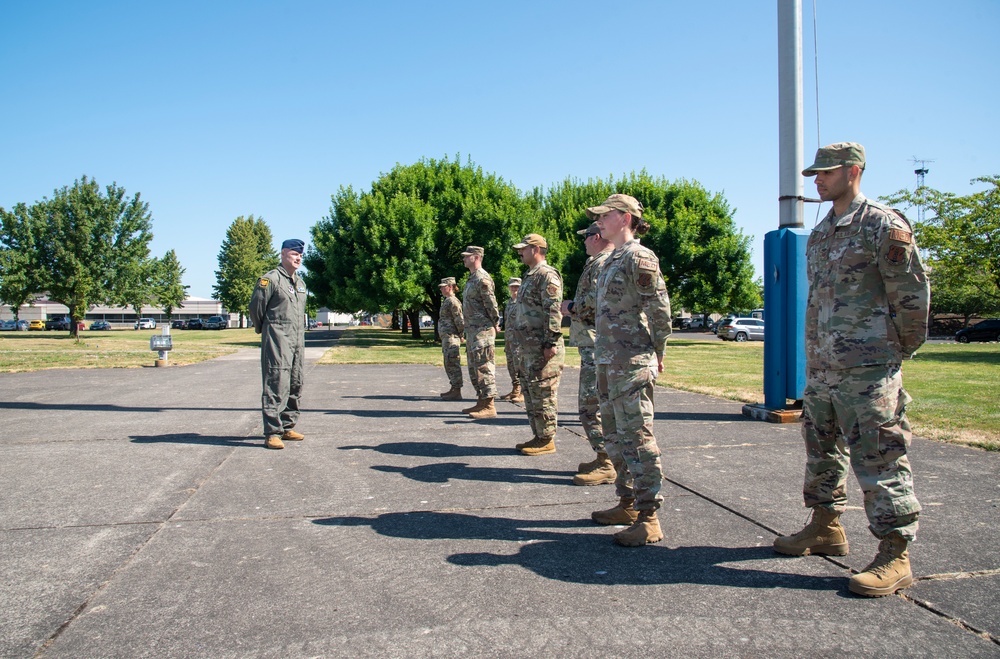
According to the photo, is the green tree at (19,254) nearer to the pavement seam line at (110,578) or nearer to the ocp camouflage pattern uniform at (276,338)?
the ocp camouflage pattern uniform at (276,338)

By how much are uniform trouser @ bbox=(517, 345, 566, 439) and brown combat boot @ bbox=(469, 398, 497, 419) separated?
2.42 m

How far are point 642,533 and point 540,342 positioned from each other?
262 centimetres

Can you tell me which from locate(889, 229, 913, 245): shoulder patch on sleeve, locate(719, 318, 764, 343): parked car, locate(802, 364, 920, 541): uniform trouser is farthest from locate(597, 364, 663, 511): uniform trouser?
locate(719, 318, 764, 343): parked car

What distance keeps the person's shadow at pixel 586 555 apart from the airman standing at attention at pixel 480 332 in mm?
4424

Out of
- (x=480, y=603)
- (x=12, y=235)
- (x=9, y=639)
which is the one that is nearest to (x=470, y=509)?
(x=480, y=603)

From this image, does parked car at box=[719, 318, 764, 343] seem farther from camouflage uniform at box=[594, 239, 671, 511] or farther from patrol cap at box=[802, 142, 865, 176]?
patrol cap at box=[802, 142, 865, 176]

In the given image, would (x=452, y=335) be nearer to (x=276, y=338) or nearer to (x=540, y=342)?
(x=276, y=338)

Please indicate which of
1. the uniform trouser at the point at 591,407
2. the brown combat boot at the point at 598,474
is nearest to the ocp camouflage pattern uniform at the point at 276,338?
the uniform trouser at the point at 591,407

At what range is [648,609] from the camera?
2936 mm

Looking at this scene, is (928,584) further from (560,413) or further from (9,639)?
(560,413)

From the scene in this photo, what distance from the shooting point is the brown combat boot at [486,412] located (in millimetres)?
8703

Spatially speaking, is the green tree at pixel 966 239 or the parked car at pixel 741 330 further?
the parked car at pixel 741 330

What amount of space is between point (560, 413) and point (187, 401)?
19.1 feet

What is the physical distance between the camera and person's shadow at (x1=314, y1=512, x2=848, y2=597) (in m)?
3.25
